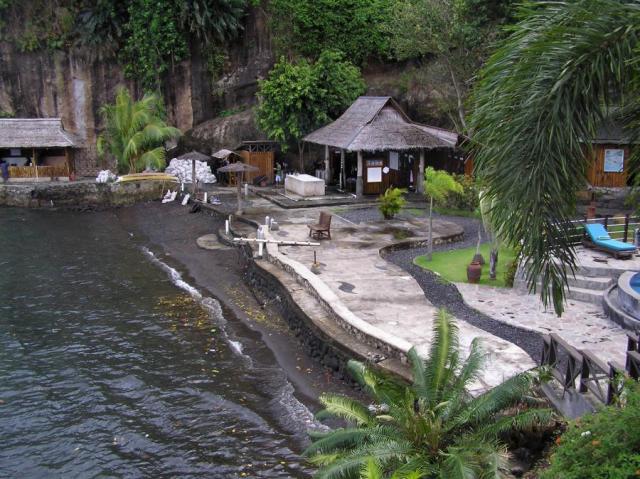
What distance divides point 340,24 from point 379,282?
75.8 feet

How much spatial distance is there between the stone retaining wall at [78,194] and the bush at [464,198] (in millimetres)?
15092

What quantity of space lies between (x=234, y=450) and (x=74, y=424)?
10.8ft

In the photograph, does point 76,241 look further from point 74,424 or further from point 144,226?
point 74,424

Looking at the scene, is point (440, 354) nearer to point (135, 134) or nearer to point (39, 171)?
point (135, 134)

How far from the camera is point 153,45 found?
3847 centimetres

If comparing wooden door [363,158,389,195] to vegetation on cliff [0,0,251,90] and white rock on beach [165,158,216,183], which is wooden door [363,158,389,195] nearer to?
white rock on beach [165,158,216,183]

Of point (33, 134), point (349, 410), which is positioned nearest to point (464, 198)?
point (349, 410)

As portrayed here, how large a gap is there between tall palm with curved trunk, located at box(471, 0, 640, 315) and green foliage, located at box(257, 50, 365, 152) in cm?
2559

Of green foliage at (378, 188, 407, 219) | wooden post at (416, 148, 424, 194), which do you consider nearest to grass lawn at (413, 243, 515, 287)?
green foliage at (378, 188, 407, 219)

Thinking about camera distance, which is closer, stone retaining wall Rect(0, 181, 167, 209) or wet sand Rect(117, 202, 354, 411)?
wet sand Rect(117, 202, 354, 411)

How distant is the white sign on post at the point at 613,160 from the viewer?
27.5m

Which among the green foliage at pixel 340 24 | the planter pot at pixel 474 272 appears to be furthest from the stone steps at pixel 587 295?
the green foliage at pixel 340 24

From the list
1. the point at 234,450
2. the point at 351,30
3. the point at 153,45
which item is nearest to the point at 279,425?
the point at 234,450

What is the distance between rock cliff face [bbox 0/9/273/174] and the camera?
40.2 meters
